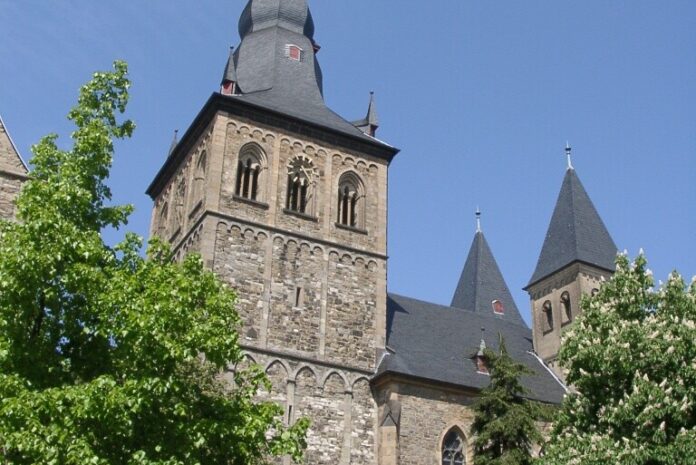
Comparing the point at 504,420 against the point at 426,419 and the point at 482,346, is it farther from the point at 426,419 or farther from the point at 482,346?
the point at 482,346

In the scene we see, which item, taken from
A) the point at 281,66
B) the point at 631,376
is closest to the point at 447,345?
the point at 281,66

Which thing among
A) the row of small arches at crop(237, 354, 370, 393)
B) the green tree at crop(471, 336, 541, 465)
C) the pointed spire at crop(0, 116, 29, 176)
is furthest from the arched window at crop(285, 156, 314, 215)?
the pointed spire at crop(0, 116, 29, 176)

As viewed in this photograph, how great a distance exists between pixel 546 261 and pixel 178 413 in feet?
78.2

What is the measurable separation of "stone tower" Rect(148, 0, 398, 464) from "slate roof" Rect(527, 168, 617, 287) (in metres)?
8.03

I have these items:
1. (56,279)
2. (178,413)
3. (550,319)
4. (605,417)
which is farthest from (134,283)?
(550,319)

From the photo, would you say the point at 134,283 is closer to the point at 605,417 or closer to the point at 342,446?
the point at 605,417

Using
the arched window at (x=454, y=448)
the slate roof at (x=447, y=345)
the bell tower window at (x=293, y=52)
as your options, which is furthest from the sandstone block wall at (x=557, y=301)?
the bell tower window at (x=293, y=52)

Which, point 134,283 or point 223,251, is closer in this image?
point 134,283

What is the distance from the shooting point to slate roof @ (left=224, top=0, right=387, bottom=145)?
27.1m

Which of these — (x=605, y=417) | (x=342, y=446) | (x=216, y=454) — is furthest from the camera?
(x=342, y=446)

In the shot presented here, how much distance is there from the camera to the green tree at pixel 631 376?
14.6m

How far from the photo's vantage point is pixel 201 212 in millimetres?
24594

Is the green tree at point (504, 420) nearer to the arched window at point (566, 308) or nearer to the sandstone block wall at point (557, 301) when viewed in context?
the sandstone block wall at point (557, 301)

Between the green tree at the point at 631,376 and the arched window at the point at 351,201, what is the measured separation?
1045 centimetres
